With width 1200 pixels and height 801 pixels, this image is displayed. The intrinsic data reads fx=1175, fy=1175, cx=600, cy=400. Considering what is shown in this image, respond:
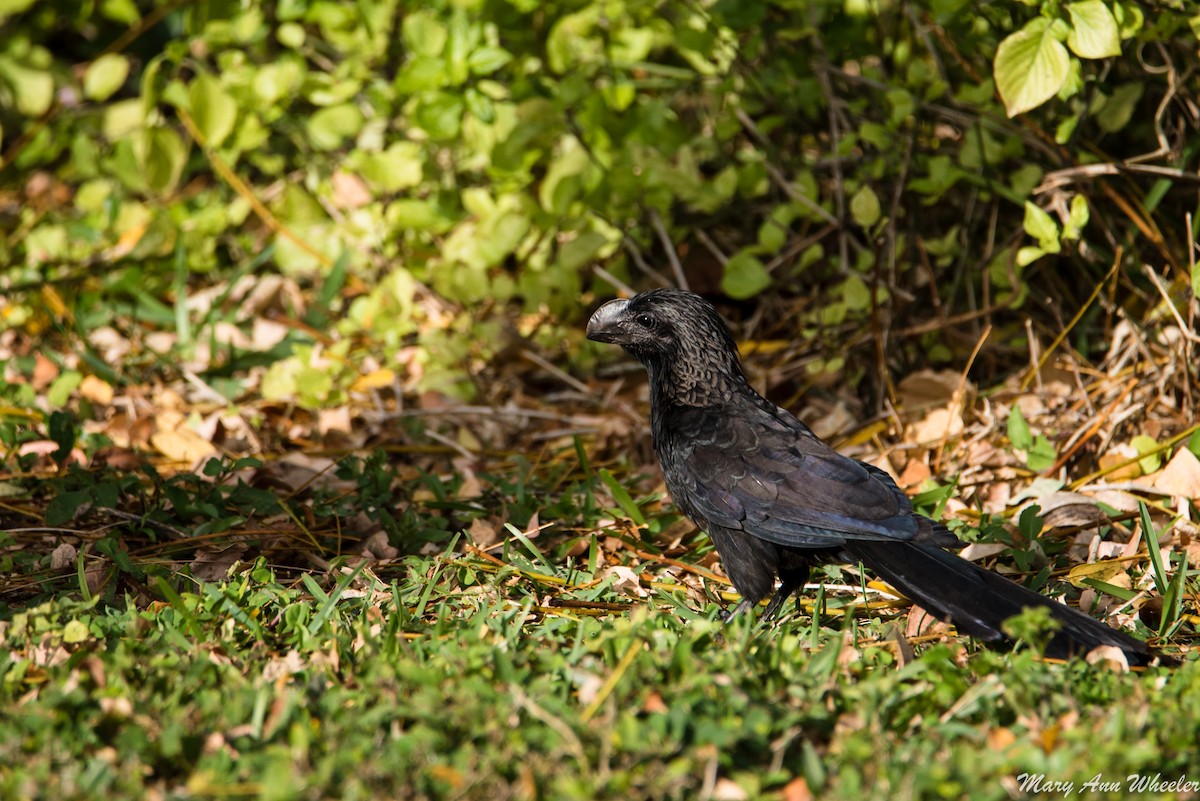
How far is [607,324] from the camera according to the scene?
3.86 m

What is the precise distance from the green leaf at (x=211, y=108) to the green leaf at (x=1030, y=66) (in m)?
3.74

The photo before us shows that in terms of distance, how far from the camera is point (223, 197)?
22.4 feet

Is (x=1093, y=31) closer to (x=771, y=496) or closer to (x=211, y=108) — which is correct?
(x=771, y=496)

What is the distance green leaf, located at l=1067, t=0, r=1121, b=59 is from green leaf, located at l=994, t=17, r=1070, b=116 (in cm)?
5

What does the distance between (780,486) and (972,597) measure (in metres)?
0.65

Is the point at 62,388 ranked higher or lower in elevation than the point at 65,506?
lower

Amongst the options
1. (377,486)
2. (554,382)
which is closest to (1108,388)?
(554,382)

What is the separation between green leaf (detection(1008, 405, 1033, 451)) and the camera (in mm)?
4352

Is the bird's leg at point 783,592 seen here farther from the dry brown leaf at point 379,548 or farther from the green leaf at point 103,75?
the green leaf at point 103,75

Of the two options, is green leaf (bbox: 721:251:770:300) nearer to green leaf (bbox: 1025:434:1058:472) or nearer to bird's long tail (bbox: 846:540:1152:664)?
green leaf (bbox: 1025:434:1058:472)

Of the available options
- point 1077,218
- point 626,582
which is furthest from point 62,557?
point 1077,218

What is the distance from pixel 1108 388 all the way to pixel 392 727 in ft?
11.2

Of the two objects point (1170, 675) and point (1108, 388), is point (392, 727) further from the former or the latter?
point (1108, 388)

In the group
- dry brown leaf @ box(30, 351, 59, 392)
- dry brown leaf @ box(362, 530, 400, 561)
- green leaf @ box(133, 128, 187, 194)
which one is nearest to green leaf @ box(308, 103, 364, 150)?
green leaf @ box(133, 128, 187, 194)
